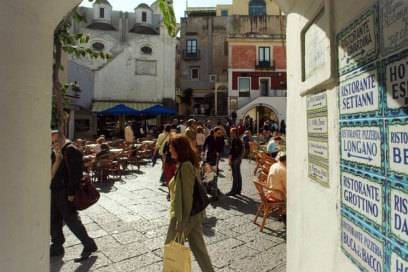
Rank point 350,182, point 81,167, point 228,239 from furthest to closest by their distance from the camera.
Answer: point 228,239
point 81,167
point 350,182

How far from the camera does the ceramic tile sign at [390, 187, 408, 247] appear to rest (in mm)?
1474

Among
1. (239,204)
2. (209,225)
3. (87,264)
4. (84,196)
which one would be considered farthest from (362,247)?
(239,204)

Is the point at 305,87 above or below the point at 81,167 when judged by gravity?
above

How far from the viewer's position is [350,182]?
2.07 meters

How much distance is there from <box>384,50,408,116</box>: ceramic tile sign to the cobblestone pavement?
3.21 metres

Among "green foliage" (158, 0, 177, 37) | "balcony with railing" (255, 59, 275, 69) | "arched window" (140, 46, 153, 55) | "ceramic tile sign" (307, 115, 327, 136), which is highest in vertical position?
"arched window" (140, 46, 153, 55)

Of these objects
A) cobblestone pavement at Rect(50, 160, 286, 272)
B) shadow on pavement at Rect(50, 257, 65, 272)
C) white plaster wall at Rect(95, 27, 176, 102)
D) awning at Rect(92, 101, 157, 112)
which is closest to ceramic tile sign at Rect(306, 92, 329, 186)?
cobblestone pavement at Rect(50, 160, 286, 272)

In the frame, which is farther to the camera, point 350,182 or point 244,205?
point 244,205

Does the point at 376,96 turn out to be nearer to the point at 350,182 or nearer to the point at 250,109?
the point at 350,182

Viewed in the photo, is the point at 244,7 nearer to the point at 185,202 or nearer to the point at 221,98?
the point at 221,98

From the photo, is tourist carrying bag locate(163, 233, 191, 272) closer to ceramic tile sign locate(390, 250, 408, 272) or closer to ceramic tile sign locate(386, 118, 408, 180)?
ceramic tile sign locate(390, 250, 408, 272)

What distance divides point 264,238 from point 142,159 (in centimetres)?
1008

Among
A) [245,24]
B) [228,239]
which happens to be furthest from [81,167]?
[245,24]

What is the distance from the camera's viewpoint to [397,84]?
59.9 inches
